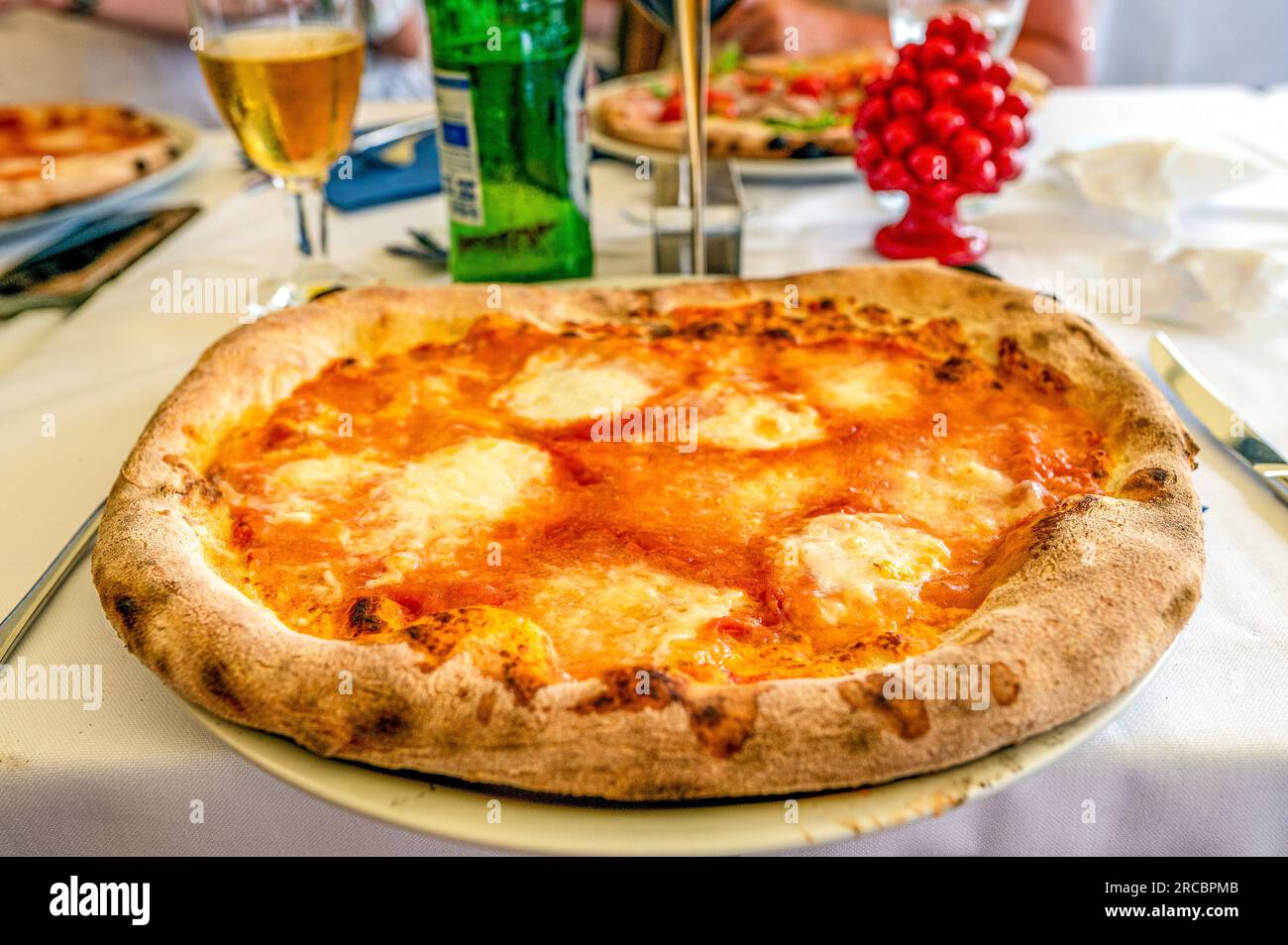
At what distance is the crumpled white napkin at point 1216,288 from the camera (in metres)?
1.36

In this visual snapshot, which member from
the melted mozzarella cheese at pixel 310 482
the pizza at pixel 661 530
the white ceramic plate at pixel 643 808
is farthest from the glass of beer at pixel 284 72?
the white ceramic plate at pixel 643 808

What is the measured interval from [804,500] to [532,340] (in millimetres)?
446

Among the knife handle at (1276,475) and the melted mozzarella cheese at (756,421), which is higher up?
the melted mozzarella cheese at (756,421)

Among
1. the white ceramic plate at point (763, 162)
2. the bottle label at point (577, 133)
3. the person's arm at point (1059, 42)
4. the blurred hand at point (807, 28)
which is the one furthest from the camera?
the blurred hand at point (807, 28)

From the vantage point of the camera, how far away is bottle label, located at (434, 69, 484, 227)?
1412mm

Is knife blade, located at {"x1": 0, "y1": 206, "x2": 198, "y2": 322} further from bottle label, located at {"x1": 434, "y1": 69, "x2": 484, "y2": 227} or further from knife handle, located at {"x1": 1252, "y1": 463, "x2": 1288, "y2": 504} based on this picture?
knife handle, located at {"x1": 1252, "y1": 463, "x2": 1288, "y2": 504}

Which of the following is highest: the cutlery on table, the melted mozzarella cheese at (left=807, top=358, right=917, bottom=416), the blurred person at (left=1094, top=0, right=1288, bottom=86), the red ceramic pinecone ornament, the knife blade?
the red ceramic pinecone ornament

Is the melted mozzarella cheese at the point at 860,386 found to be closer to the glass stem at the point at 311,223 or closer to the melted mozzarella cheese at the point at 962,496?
the melted mozzarella cheese at the point at 962,496

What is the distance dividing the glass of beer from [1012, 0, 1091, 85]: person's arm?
2489mm

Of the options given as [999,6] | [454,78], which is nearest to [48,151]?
[454,78]

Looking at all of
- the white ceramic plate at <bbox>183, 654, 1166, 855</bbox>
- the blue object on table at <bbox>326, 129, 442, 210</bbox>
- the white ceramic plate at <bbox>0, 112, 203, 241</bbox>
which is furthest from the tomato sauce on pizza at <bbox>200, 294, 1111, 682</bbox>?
the white ceramic plate at <bbox>0, 112, 203, 241</bbox>

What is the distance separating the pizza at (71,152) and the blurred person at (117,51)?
2.47ft
